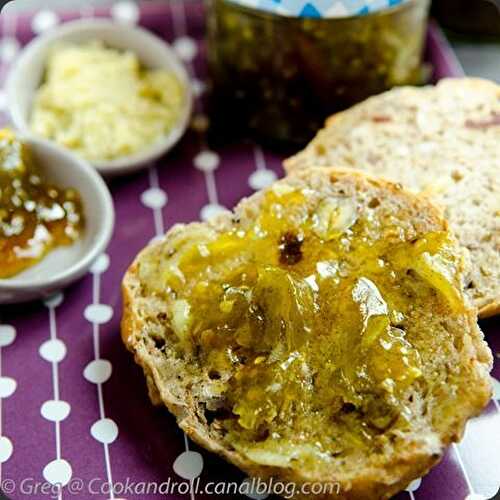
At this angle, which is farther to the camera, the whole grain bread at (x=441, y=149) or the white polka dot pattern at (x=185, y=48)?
the white polka dot pattern at (x=185, y=48)

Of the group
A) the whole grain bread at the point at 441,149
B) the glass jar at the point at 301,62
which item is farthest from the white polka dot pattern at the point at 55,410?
the glass jar at the point at 301,62

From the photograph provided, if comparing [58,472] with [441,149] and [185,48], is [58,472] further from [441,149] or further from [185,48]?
[185,48]

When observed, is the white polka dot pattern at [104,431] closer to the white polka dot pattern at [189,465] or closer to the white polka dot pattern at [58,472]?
the white polka dot pattern at [58,472]

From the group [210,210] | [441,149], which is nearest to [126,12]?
[210,210]

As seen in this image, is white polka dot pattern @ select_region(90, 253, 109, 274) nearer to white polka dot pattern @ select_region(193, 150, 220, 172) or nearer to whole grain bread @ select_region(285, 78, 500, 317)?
white polka dot pattern @ select_region(193, 150, 220, 172)

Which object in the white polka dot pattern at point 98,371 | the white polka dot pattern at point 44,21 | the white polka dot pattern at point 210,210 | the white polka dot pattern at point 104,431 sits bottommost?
the white polka dot pattern at point 104,431

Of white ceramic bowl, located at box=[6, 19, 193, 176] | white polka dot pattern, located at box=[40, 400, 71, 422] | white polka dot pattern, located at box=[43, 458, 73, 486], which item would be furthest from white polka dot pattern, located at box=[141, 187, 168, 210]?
white polka dot pattern, located at box=[43, 458, 73, 486]

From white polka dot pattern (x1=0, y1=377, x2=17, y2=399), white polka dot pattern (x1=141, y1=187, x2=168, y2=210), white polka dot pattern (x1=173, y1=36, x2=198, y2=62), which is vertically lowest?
white polka dot pattern (x1=0, y1=377, x2=17, y2=399)
